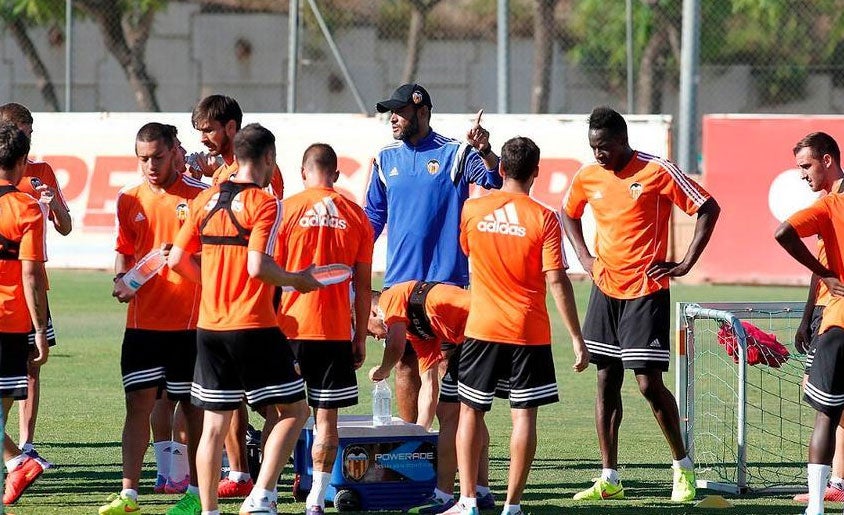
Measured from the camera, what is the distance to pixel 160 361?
8.09 meters

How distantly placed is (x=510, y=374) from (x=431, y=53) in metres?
30.7

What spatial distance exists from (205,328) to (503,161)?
5.88 feet

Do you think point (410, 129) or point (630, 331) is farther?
point (410, 129)

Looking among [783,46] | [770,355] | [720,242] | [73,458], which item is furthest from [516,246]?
[783,46]

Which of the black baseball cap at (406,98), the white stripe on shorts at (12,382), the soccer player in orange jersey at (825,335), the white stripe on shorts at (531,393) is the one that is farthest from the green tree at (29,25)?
the soccer player in orange jersey at (825,335)

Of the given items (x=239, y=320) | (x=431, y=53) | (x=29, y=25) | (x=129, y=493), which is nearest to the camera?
(x=239, y=320)

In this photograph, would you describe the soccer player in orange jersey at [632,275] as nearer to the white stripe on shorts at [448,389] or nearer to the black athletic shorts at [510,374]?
the white stripe on shorts at [448,389]

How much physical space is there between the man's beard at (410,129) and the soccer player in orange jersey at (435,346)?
90 cm

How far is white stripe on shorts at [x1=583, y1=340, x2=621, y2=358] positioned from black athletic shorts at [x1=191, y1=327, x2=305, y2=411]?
92.1 inches

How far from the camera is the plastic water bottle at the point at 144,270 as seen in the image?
7.86 meters

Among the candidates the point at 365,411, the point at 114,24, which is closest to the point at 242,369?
the point at 365,411

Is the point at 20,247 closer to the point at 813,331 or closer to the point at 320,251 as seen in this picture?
the point at 320,251

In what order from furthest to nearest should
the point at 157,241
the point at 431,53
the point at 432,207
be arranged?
the point at 431,53
the point at 432,207
the point at 157,241

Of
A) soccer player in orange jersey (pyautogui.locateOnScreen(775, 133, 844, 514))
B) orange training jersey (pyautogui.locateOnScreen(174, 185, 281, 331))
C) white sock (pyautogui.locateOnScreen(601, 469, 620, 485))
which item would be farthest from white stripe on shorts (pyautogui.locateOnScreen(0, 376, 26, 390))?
soccer player in orange jersey (pyautogui.locateOnScreen(775, 133, 844, 514))
